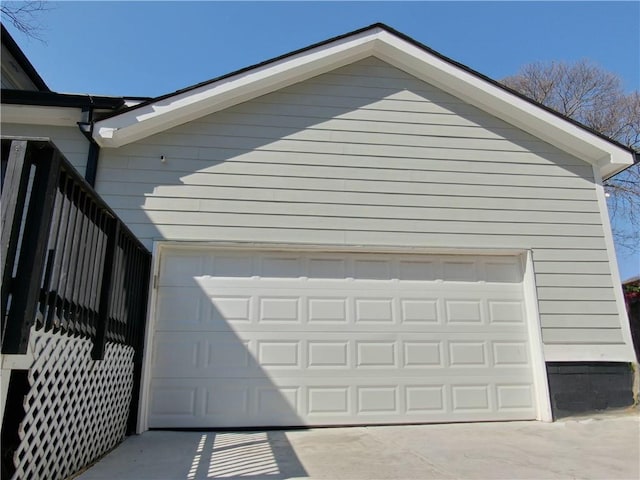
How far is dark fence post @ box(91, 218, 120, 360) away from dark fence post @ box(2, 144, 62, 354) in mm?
1072

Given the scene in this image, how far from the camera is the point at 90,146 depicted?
5.28 meters

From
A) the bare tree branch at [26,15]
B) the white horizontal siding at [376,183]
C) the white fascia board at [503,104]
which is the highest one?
the bare tree branch at [26,15]

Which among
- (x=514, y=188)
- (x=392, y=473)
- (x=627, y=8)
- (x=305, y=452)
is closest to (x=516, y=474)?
(x=392, y=473)

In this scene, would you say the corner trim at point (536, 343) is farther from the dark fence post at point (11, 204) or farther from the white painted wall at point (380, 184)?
the dark fence post at point (11, 204)

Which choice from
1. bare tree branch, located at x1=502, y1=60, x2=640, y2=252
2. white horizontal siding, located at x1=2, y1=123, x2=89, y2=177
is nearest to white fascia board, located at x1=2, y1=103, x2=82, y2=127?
white horizontal siding, located at x1=2, y1=123, x2=89, y2=177

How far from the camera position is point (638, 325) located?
8.99 m

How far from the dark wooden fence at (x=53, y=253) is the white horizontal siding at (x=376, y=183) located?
167 centimetres

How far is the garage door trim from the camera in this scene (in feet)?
15.9

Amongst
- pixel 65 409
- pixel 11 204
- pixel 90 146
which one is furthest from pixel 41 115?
pixel 65 409

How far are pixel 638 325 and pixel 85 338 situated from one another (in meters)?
10.1

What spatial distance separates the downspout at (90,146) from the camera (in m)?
5.08

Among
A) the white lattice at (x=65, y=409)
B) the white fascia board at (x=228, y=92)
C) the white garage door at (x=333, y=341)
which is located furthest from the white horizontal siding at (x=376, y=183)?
the white lattice at (x=65, y=409)

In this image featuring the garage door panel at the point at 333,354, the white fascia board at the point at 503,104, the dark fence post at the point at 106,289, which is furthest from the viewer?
the white fascia board at the point at 503,104

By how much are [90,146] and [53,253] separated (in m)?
3.25
